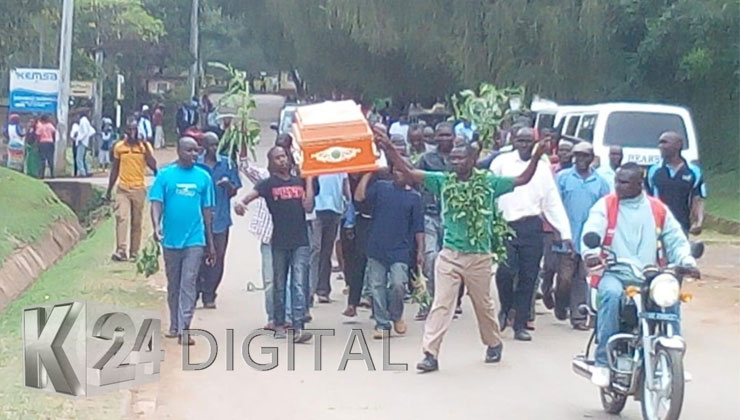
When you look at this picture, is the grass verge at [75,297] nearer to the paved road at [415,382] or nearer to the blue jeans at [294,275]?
the paved road at [415,382]

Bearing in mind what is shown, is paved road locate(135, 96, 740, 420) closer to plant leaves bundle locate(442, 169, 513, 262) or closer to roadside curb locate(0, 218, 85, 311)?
plant leaves bundle locate(442, 169, 513, 262)

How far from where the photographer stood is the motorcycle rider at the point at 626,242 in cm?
883

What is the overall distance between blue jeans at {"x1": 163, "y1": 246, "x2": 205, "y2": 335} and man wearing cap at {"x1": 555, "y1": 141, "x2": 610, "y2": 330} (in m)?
3.57

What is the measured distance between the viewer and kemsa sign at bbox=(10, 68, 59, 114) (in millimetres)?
33031

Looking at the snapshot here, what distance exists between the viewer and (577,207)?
42.5ft

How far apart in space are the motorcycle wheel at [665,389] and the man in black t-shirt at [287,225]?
13.8 ft

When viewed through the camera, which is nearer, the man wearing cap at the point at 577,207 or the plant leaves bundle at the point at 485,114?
the man wearing cap at the point at 577,207

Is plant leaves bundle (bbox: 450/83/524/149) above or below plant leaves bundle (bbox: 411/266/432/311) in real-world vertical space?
above

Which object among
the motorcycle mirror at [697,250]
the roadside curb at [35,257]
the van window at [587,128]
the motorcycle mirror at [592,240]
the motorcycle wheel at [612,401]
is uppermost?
the van window at [587,128]

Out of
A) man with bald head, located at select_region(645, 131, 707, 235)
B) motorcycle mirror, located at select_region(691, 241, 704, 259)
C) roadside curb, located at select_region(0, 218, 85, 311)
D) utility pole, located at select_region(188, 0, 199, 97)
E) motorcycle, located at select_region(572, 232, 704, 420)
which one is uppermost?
utility pole, located at select_region(188, 0, 199, 97)

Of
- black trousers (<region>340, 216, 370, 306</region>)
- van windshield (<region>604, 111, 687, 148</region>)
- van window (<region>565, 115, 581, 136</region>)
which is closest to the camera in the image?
black trousers (<region>340, 216, 370, 306</region>)

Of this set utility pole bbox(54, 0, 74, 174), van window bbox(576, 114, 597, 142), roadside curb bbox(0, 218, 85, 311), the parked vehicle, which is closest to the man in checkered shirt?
roadside curb bbox(0, 218, 85, 311)

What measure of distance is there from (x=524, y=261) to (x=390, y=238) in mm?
1260

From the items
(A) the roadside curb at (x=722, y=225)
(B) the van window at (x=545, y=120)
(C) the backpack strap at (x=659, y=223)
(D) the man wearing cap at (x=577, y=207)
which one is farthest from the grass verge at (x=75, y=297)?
(A) the roadside curb at (x=722, y=225)
